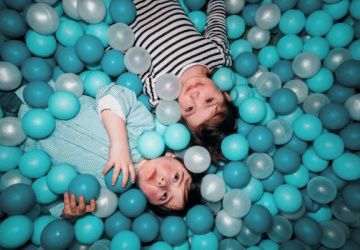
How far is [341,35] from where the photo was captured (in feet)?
5.41

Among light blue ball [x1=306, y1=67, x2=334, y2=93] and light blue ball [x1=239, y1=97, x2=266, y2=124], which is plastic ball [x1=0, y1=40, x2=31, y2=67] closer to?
light blue ball [x1=239, y1=97, x2=266, y2=124]

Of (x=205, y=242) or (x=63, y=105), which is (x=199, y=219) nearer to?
(x=205, y=242)

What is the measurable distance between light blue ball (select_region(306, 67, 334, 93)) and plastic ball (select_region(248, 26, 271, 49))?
14.1 inches

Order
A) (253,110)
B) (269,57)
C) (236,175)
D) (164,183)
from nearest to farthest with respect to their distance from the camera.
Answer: (164,183) < (236,175) < (253,110) < (269,57)

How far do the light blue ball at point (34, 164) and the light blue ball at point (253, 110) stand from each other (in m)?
0.95

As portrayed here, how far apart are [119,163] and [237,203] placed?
55 centimetres

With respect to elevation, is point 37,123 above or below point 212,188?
above

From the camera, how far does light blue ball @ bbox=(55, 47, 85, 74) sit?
154cm

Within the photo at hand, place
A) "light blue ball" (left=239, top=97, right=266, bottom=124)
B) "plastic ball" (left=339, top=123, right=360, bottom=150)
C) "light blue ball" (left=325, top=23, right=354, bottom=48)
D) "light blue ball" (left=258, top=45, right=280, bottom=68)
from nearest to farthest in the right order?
"plastic ball" (left=339, top=123, right=360, bottom=150), "light blue ball" (left=239, top=97, right=266, bottom=124), "light blue ball" (left=325, top=23, right=354, bottom=48), "light blue ball" (left=258, top=45, right=280, bottom=68)

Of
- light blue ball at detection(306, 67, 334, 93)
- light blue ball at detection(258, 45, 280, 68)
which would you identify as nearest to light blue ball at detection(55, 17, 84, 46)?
light blue ball at detection(258, 45, 280, 68)

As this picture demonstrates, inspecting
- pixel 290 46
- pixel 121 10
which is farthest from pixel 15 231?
pixel 290 46

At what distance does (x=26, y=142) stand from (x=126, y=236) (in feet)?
2.10

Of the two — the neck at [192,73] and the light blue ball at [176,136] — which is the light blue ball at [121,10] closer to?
the neck at [192,73]

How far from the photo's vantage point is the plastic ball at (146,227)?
137 centimetres
